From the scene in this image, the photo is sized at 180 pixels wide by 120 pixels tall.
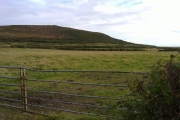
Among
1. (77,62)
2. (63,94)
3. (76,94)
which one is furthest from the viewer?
(77,62)

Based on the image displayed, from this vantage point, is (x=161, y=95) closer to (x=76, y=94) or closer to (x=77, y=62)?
(x=76, y=94)

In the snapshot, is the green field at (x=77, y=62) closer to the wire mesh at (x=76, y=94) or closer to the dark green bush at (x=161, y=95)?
the wire mesh at (x=76, y=94)

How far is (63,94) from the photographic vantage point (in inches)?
255

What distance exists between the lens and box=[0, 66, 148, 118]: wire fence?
6469 millimetres

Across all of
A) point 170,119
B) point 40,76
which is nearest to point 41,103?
point 170,119

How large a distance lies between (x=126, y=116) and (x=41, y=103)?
5.44 meters

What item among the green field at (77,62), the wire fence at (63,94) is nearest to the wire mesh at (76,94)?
the wire fence at (63,94)

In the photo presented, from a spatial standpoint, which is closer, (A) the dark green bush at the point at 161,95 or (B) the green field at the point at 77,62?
(A) the dark green bush at the point at 161,95

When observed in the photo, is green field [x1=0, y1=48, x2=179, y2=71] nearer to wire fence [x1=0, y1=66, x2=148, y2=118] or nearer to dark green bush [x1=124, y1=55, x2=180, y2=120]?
wire fence [x1=0, y1=66, x2=148, y2=118]

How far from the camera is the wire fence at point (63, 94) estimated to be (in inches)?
255

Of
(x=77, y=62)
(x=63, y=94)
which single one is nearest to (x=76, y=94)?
(x=63, y=94)

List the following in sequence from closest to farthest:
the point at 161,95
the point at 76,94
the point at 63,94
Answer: the point at 161,95
the point at 63,94
the point at 76,94

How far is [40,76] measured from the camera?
16.3 metres

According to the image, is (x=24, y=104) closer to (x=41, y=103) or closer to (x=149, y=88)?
(x=41, y=103)
